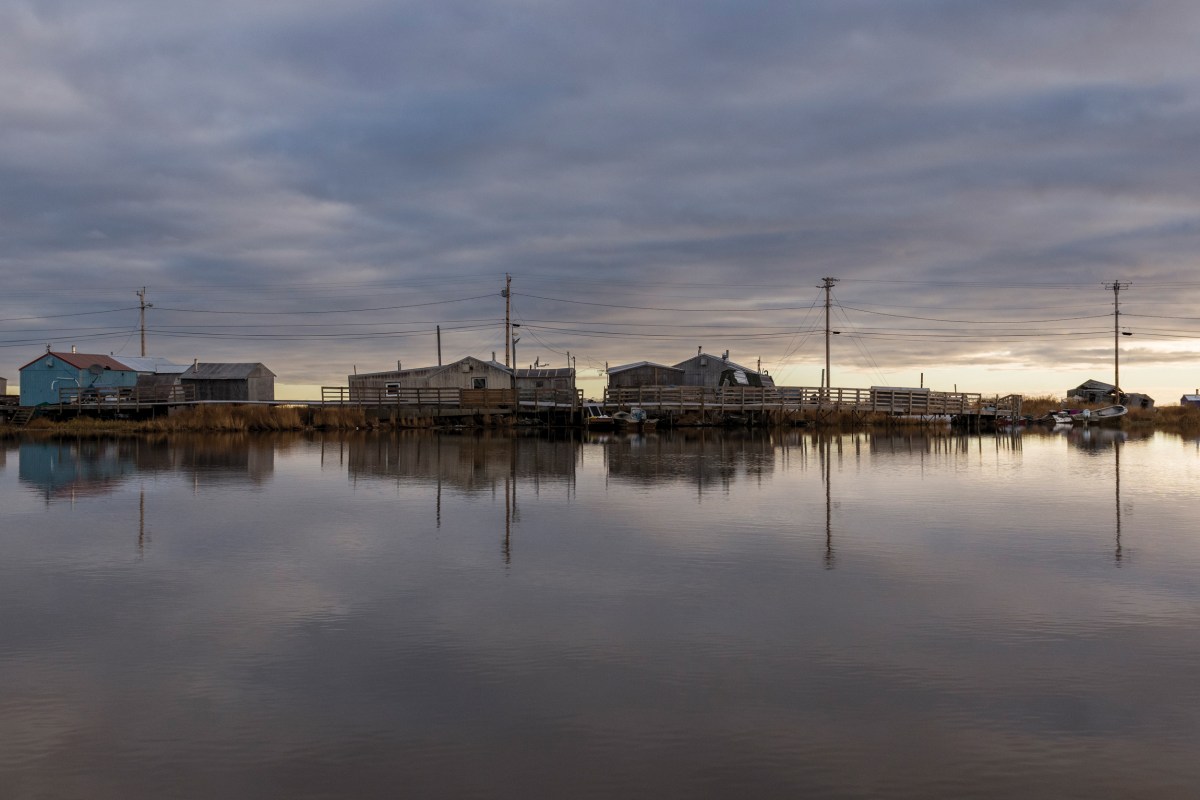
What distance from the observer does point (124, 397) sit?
68.0m

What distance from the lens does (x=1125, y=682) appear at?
8758mm

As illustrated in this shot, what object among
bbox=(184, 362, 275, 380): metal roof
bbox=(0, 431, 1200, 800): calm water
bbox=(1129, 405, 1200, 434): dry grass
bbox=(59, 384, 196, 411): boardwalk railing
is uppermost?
bbox=(184, 362, 275, 380): metal roof

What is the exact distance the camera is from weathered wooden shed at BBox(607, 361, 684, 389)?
7562cm

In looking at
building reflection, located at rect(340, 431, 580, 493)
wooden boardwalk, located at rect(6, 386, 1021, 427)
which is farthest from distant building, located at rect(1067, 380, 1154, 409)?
building reflection, located at rect(340, 431, 580, 493)

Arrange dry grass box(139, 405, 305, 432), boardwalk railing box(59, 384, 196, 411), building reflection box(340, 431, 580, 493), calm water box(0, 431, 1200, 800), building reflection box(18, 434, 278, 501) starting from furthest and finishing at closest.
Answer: boardwalk railing box(59, 384, 196, 411) < dry grass box(139, 405, 305, 432) < building reflection box(340, 431, 580, 493) < building reflection box(18, 434, 278, 501) < calm water box(0, 431, 1200, 800)

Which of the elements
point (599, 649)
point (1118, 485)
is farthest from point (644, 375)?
point (599, 649)

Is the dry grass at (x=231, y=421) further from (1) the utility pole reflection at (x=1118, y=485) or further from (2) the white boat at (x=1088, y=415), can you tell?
(2) the white boat at (x=1088, y=415)

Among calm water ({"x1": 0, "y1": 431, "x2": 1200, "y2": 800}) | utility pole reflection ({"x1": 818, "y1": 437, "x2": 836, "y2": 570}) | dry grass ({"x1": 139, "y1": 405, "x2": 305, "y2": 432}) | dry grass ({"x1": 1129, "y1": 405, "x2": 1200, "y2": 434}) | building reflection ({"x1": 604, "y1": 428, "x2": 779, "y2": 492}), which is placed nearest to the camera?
calm water ({"x1": 0, "y1": 431, "x2": 1200, "y2": 800})

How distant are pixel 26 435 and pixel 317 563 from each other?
49.8 m

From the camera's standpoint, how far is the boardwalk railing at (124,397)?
219 feet

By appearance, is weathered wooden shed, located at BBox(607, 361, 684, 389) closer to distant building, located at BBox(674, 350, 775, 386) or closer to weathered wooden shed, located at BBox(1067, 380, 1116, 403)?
distant building, located at BBox(674, 350, 775, 386)

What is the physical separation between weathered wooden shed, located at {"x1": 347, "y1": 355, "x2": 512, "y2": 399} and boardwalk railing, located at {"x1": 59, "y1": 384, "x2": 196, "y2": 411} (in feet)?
39.8

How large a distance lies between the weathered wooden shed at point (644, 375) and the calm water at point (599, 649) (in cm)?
5390

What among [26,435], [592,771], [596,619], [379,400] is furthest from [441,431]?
[592,771]
